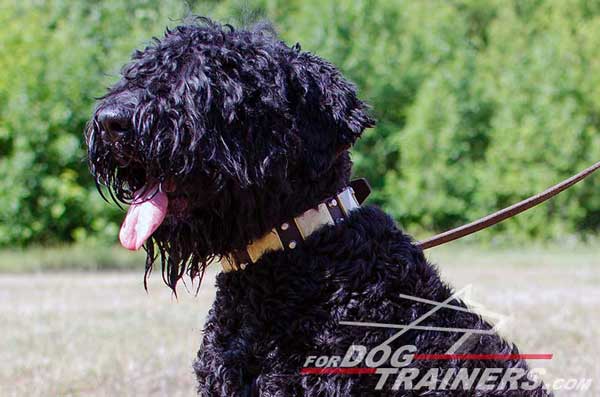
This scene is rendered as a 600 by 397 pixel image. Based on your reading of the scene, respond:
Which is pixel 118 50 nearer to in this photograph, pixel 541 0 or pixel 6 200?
pixel 6 200

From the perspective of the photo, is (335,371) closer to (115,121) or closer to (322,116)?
(322,116)

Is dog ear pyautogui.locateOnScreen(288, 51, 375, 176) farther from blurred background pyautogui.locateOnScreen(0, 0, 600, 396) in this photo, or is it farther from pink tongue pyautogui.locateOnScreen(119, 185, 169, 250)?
Answer: blurred background pyautogui.locateOnScreen(0, 0, 600, 396)

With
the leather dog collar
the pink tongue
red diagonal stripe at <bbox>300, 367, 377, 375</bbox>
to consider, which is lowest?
red diagonal stripe at <bbox>300, 367, 377, 375</bbox>

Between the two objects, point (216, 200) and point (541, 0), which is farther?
point (541, 0)

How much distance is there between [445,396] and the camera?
10.2ft

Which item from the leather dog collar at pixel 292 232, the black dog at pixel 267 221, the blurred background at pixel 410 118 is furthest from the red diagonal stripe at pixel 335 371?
the blurred background at pixel 410 118

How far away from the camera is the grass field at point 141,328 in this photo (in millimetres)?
5934

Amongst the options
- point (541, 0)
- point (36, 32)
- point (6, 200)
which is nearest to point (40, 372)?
point (6, 200)

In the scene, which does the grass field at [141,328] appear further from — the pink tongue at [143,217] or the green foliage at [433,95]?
the green foliage at [433,95]

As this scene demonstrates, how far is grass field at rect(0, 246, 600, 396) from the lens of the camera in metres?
5.93

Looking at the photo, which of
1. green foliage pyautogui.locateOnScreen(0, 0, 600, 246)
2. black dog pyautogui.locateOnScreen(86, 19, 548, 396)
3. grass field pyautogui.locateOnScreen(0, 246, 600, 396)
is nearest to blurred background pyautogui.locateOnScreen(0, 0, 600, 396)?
green foliage pyautogui.locateOnScreen(0, 0, 600, 246)

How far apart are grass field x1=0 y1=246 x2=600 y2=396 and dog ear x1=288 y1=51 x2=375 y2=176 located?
1.92 meters

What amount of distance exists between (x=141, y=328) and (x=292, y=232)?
5746mm

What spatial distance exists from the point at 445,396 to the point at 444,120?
71.0 feet
